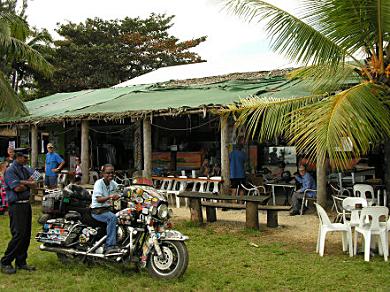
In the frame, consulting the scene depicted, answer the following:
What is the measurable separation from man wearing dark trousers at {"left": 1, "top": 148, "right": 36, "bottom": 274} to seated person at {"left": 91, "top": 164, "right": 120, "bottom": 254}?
2.83 feet

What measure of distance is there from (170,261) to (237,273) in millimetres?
990

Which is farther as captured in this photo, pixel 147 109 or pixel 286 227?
pixel 147 109

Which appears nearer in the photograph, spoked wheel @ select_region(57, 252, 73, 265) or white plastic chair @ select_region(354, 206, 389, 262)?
spoked wheel @ select_region(57, 252, 73, 265)

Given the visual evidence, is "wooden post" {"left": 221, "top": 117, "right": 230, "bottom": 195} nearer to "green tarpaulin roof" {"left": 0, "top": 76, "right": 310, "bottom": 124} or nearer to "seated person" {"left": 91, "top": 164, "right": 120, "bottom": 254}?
"green tarpaulin roof" {"left": 0, "top": 76, "right": 310, "bottom": 124}

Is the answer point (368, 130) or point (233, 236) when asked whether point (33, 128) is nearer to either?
point (233, 236)

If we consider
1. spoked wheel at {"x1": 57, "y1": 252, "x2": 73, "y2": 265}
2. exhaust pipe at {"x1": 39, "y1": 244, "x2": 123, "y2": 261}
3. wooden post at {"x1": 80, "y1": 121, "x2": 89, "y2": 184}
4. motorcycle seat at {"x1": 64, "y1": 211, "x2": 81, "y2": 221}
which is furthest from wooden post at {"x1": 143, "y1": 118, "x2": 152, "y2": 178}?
exhaust pipe at {"x1": 39, "y1": 244, "x2": 123, "y2": 261}

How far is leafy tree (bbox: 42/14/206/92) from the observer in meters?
28.8

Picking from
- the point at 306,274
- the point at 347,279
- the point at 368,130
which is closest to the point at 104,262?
the point at 306,274

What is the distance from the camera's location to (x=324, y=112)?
6.54 meters

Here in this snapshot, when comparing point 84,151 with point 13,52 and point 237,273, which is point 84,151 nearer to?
point 13,52

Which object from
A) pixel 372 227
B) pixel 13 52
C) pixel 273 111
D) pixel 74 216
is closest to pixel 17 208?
pixel 74 216

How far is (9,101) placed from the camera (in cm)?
1426

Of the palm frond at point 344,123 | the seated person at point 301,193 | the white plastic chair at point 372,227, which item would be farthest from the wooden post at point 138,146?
the white plastic chair at point 372,227

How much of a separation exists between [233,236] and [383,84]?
355 cm
